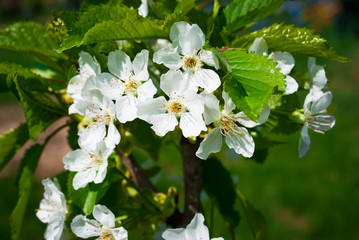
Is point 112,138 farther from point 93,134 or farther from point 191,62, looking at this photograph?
point 191,62

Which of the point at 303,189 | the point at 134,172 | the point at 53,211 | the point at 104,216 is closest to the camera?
the point at 104,216

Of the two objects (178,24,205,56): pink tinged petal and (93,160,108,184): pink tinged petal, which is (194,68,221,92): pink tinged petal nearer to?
(178,24,205,56): pink tinged petal

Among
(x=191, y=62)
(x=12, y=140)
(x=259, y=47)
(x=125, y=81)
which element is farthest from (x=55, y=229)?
(x=259, y=47)

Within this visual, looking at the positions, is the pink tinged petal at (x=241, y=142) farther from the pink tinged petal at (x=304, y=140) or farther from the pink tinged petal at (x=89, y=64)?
the pink tinged petal at (x=89, y=64)

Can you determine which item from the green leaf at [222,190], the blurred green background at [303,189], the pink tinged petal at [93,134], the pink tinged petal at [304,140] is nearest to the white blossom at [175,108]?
the pink tinged petal at [93,134]

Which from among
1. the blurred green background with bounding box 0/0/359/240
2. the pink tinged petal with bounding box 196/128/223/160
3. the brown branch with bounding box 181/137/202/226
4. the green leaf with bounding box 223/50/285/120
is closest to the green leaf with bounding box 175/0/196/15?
the green leaf with bounding box 223/50/285/120

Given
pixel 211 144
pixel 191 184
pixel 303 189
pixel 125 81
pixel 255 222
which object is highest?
pixel 125 81

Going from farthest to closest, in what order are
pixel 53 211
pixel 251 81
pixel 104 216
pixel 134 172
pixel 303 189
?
pixel 303 189 → pixel 134 172 → pixel 53 211 → pixel 104 216 → pixel 251 81
